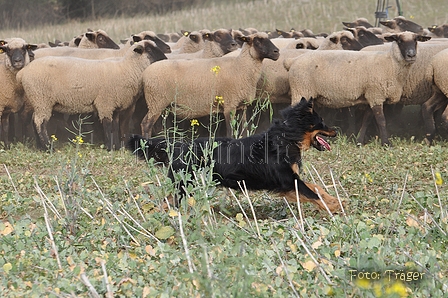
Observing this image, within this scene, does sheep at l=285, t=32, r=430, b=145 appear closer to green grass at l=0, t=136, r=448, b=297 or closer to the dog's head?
green grass at l=0, t=136, r=448, b=297

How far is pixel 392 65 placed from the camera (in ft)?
36.4

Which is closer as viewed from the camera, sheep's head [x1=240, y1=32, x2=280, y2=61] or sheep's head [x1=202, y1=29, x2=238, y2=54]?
sheep's head [x1=240, y1=32, x2=280, y2=61]

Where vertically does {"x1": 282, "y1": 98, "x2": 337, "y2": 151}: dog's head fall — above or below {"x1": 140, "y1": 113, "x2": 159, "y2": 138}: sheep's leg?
above

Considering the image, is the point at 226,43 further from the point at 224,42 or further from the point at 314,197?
the point at 314,197

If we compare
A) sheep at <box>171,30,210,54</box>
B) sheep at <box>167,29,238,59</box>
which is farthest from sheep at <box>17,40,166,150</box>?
sheep at <box>171,30,210,54</box>

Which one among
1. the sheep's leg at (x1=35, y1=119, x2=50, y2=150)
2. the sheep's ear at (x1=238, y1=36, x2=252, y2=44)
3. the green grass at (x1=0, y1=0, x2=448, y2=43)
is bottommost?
the green grass at (x1=0, y1=0, x2=448, y2=43)

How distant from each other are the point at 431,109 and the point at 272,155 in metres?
5.59

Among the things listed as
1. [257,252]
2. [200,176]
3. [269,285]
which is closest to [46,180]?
[200,176]

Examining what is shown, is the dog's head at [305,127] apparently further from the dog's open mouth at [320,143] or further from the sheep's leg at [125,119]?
the sheep's leg at [125,119]

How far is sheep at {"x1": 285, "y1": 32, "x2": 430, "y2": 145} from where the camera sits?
36.3ft

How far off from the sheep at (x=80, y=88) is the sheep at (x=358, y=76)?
8.58 ft

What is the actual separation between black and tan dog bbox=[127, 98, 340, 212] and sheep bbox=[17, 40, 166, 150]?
5.35 m

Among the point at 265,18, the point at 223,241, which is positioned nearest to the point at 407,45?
the point at 223,241

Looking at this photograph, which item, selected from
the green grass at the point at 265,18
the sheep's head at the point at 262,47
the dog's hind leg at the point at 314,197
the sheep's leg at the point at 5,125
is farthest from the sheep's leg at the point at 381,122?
the green grass at the point at 265,18
